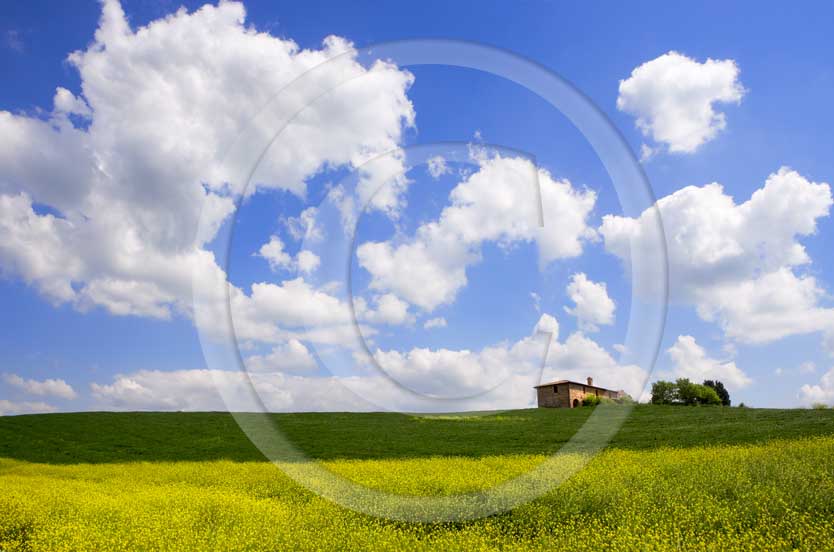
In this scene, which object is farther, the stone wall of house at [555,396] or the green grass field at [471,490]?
the stone wall of house at [555,396]

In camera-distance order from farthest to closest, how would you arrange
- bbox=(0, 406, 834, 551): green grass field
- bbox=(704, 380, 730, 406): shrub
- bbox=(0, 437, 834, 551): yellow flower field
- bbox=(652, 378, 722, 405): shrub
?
bbox=(704, 380, 730, 406): shrub
bbox=(652, 378, 722, 405): shrub
bbox=(0, 406, 834, 551): green grass field
bbox=(0, 437, 834, 551): yellow flower field

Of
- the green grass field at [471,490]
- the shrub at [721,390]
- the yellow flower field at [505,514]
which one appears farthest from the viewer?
the shrub at [721,390]

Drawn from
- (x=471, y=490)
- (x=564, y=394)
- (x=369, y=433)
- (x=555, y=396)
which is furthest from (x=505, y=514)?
(x=555, y=396)

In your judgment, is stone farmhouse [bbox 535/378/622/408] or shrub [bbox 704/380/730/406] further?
shrub [bbox 704/380/730/406]

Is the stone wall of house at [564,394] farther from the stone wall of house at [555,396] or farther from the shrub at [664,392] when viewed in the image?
the shrub at [664,392]

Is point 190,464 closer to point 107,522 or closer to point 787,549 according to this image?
point 107,522

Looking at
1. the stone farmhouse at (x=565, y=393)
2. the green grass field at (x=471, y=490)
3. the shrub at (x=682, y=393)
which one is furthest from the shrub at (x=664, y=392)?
the green grass field at (x=471, y=490)

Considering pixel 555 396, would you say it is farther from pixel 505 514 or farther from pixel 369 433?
pixel 505 514

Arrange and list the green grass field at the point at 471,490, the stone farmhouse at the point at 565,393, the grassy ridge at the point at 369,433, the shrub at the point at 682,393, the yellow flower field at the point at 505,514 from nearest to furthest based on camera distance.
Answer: the yellow flower field at the point at 505,514
the green grass field at the point at 471,490
the grassy ridge at the point at 369,433
the stone farmhouse at the point at 565,393
the shrub at the point at 682,393

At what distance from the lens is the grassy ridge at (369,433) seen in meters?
33.8

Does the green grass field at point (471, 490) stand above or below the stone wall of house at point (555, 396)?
below

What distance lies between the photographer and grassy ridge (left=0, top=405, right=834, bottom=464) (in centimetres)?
3381

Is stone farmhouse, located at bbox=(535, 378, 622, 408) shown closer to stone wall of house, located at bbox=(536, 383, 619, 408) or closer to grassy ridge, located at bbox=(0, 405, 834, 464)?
stone wall of house, located at bbox=(536, 383, 619, 408)

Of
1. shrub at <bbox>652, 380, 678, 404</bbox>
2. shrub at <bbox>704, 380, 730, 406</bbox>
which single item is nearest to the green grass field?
shrub at <bbox>652, 380, 678, 404</bbox>
